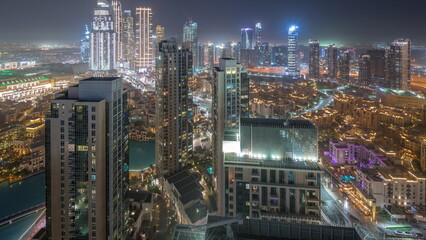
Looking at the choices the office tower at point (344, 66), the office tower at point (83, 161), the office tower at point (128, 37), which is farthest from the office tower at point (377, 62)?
the office tower at point (128, 37)

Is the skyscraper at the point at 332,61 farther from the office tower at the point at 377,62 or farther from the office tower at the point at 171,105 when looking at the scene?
the office tower at the point at 171,105

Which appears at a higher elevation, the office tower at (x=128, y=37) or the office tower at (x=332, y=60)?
the office tower at (x=128, y=37)

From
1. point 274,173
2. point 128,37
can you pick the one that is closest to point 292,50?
point 128,37

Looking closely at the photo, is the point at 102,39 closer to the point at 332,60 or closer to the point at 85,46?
the point at 85,46

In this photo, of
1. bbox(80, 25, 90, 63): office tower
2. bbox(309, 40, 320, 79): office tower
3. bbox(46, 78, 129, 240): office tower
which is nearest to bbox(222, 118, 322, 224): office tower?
bbox(46, 78, 129, 240): office tower

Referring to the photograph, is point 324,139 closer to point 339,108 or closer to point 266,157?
point 339,108

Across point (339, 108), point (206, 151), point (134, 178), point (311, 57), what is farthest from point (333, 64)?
point (134, 178)
